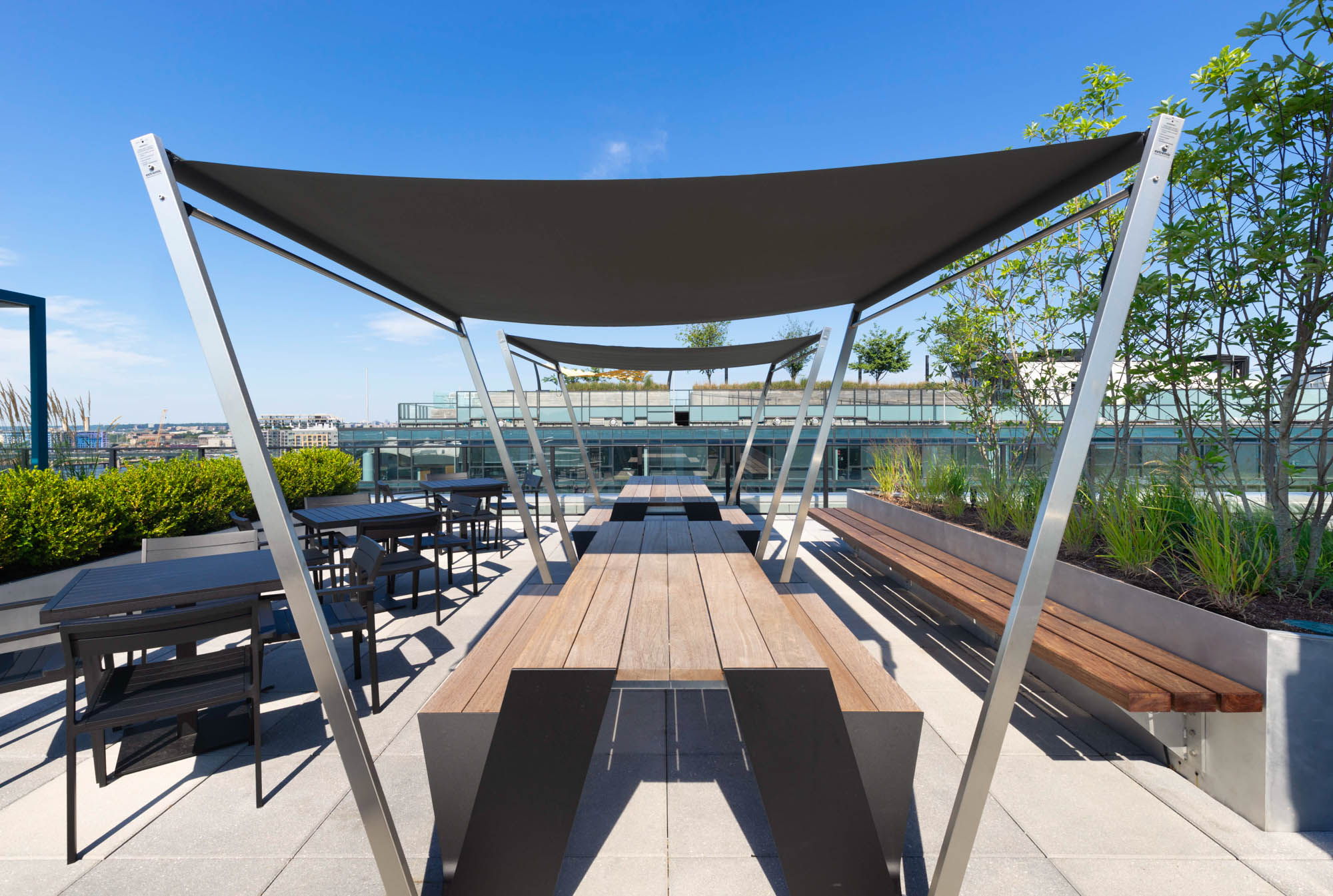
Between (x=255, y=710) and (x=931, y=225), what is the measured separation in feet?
9.51

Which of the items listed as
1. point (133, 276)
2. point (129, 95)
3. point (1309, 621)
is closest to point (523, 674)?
point (1309, 621)

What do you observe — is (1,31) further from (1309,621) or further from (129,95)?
(1309,621)

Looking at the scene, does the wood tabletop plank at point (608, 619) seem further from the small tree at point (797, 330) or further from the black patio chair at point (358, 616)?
the small tree at point (797, 330)

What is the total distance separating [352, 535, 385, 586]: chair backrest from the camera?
2922mm

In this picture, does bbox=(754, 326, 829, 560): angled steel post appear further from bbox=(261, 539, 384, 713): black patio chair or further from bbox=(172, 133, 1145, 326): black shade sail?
bbox=(261, 539, 384, 713): black patio chair

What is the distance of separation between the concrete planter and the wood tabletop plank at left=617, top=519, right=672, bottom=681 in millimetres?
1860

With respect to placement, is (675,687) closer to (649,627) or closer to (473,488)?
(649,627)

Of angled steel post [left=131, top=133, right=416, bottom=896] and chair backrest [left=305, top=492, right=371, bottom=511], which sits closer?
angled steel post [left=131, top=133, right=416, bottom=896]

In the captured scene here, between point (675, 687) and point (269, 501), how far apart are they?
3.59 ft

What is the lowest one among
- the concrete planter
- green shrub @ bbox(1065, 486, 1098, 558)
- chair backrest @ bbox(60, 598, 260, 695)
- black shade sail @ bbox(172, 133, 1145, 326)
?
the concrete planter

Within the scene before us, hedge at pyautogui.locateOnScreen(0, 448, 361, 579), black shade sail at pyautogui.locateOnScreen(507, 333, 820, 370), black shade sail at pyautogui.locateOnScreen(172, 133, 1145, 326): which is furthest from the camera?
black shade sail at pyautogui.locateOnScreen(507, 333, 820, 370)

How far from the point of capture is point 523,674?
5.10 feet

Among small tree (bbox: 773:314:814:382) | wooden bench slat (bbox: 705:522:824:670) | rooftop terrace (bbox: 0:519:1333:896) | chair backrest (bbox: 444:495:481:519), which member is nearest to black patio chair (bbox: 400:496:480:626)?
chair backrest (bbox: 444:495:481:519)

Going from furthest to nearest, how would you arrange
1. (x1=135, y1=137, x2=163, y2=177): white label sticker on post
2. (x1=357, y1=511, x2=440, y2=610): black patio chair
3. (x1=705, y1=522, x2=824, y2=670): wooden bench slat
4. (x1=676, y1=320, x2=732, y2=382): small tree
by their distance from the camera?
(x1=676, y1=320, x2=732, y2=382): small tree
(x1=357, y1=511, x2=440, y2=610): black patio chair
(x1=705, y1=522, x2=824, y2=670): wooden bench slat
(x1=135, y1=137, x2=163, y2=177): white label sticker on post
